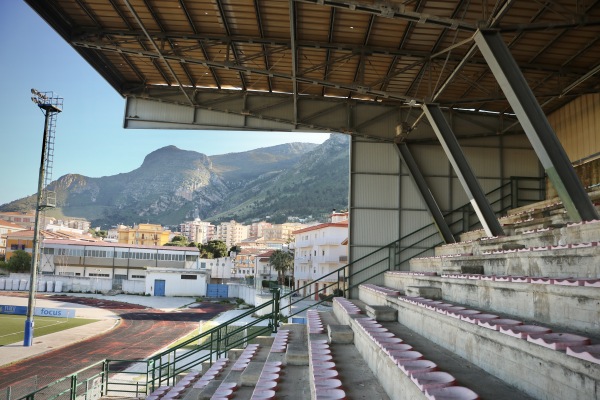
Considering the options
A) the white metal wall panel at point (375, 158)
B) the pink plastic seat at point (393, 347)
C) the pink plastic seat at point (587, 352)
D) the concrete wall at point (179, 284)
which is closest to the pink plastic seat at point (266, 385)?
the pink plastic seat at point (393, 347)

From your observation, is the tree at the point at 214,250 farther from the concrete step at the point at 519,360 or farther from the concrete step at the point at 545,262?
the concrete step at the point at 519,360

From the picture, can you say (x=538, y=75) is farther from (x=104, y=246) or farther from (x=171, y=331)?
(x=104, y=246)

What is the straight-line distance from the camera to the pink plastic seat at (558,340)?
102 inches

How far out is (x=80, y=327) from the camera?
3272 cm

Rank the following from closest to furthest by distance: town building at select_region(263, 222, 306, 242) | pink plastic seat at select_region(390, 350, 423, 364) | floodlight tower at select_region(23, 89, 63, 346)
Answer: pink plastic seat at select_region(390, 350, 423, 364) → floodlight tower at select_region(23, 89, 63, 346) → town building at select_region(263, 222, 306, 242)

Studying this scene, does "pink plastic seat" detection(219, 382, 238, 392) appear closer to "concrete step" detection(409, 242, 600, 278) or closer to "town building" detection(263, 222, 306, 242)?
"concrete step" detection(409, 242, 600, 278)

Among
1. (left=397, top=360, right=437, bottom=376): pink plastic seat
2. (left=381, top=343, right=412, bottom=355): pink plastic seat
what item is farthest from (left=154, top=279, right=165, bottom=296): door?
(left=397, top=360, right=437, bottom=376): pink plastic seat

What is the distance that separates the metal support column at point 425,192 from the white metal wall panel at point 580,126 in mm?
4644

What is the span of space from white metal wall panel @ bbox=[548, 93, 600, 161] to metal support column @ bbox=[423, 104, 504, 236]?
5.20 metres

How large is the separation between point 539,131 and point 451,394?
694 cm

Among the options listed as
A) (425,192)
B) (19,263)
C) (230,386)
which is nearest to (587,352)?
(230,386)

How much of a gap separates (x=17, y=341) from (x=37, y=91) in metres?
14.7

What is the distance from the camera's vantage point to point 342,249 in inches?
2179

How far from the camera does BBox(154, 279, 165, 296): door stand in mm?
59325
